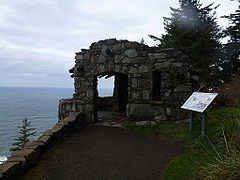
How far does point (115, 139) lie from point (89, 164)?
1894 mm

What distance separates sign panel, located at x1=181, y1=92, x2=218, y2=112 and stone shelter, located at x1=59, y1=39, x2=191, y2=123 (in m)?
1.68

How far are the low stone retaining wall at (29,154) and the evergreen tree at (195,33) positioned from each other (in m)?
8.97

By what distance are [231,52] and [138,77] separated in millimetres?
8061

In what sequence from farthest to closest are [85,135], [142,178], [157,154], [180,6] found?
[180,6] < [85,135] < [157,154] < [142,178]

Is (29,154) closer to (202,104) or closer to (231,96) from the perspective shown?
(202,104)

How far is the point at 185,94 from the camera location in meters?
7.72

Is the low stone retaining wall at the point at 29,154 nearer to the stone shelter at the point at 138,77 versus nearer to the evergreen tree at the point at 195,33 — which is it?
the stone shelter at the point at 138,77

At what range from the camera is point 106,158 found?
4.88 m

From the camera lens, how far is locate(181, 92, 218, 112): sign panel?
5.35m

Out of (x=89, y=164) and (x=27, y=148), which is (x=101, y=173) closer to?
(x=89, y=164)

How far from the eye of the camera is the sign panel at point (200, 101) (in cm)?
535

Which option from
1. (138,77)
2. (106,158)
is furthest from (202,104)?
(138,77)

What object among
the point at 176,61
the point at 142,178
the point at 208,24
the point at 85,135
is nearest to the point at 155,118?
the point at 176,61

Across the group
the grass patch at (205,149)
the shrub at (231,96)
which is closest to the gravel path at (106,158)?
the grass patch at (205,149)
